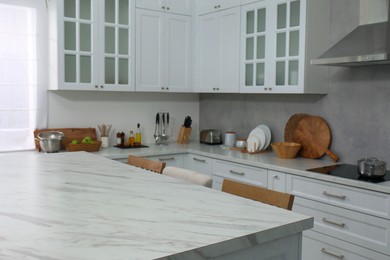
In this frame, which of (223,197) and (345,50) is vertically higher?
(345,50)

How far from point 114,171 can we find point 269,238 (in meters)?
1.09

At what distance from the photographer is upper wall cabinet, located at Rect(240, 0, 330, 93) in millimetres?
3223

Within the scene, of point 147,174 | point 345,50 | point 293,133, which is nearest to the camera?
point 147,174

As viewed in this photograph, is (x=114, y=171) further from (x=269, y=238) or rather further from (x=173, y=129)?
(x=173, y=129)

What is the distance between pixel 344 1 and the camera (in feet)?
10.7

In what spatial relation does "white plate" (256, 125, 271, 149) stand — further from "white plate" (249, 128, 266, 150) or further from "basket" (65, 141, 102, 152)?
"basket" (65, 141, 102, 152)

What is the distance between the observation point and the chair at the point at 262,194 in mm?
1593

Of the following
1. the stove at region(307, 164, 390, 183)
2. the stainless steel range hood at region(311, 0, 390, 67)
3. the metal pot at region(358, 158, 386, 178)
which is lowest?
the stove at region(307, 164, 390, 183)

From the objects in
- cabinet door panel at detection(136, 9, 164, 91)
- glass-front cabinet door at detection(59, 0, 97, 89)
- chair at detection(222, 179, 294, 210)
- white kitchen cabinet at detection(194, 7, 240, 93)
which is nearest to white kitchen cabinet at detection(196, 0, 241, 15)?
white kitchen cabinet at detection(194, 7, 240, 93)

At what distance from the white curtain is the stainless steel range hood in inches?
94.0

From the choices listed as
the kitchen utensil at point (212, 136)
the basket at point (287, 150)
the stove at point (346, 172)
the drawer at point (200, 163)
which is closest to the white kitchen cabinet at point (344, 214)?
the stove at point (346, 172)

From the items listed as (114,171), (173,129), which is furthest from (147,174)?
(173,129)

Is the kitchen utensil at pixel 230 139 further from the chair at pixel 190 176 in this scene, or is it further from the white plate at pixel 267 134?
the chair at pixel 190 176

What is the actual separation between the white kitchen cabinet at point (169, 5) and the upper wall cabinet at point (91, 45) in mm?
145
